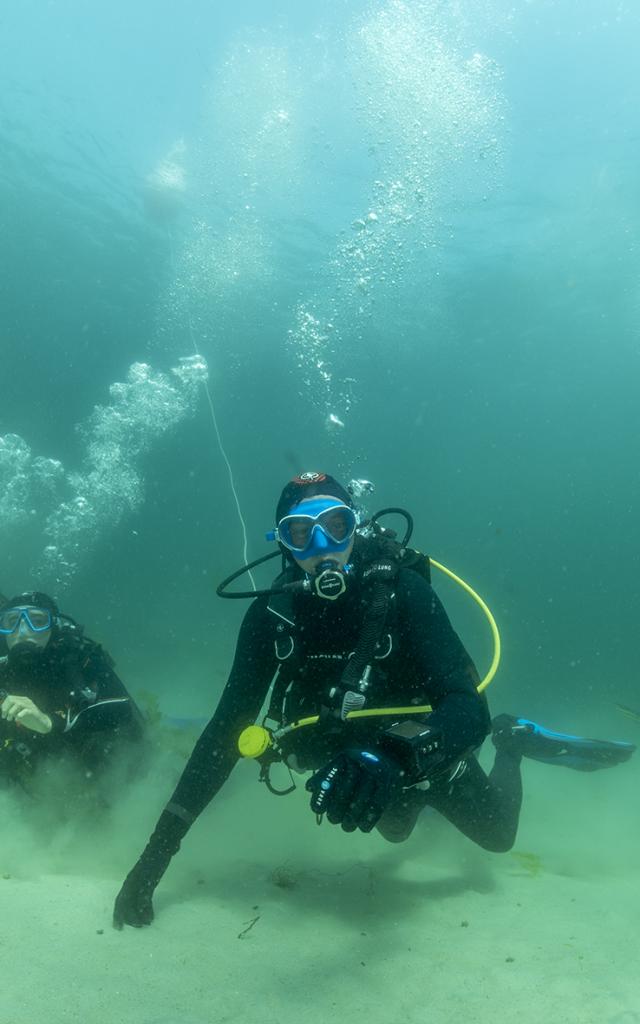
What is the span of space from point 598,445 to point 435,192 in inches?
1158

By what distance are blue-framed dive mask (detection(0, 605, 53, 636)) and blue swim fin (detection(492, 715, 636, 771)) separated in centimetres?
469

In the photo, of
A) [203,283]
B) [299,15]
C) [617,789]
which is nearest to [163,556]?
[203,283]

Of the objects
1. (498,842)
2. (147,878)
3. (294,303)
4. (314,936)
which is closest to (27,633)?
(147,878)

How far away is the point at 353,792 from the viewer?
2525 mm

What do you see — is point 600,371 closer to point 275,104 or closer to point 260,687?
point 275,104

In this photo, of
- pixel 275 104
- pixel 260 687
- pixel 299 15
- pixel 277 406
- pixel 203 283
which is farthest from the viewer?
pixel 277 406

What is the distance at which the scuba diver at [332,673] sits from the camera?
340 centimetres

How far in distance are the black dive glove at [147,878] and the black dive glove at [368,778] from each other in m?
1.56

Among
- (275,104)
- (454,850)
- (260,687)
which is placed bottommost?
(454,850)

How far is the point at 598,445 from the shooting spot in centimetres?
4356

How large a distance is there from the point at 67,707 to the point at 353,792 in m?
3.99

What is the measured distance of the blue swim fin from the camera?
6180 mm

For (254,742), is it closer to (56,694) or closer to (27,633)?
(56,694)

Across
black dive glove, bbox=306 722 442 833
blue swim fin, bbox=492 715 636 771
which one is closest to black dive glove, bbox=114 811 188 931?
black dive glove, bbox=306 722 442 833
